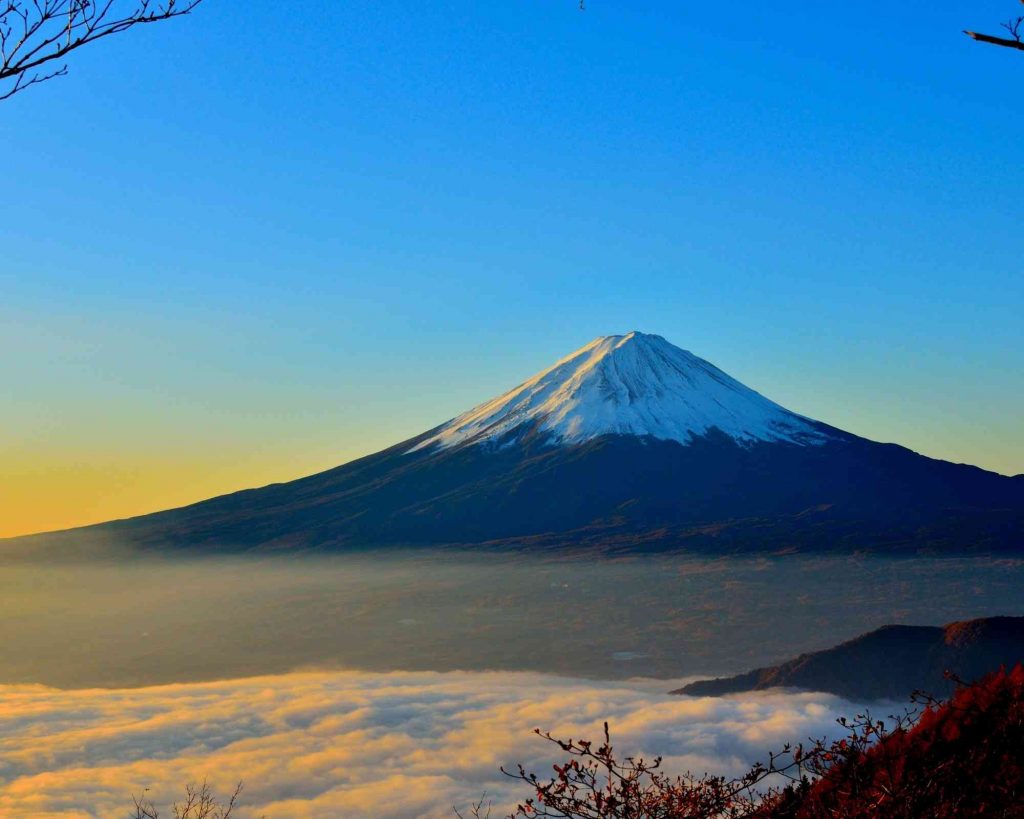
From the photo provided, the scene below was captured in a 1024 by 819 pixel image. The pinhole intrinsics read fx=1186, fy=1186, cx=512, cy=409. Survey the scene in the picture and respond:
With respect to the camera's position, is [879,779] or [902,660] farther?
[902,660]

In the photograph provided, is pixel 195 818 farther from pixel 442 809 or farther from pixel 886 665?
pixel 886 665

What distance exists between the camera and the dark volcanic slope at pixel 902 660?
12925cm

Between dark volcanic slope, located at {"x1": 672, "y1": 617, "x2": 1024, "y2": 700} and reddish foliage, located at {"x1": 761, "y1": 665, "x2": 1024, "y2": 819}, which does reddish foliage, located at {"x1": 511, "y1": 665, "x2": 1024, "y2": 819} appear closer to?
reddish foliage, located at {"x1": 761, "y1": 665, "x2": 1024, "y2": 819}

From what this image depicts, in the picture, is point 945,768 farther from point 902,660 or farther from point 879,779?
point 902,660

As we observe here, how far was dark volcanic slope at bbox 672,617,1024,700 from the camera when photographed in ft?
424

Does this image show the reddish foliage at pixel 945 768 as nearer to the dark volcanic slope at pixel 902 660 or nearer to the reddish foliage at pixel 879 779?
the reddish foliage at pixel 879 779

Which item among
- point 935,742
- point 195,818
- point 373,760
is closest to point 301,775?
point 373,760

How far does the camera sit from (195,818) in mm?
101312

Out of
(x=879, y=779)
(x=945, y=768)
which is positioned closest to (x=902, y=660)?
(x=879, y=779)

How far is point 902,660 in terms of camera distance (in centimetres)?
14262

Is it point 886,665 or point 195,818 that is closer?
point 195,818

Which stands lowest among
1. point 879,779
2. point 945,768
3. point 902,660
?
point 902,660

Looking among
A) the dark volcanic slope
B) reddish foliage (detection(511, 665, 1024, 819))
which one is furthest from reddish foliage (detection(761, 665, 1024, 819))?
the dark volcanic slope

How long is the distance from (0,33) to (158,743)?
159 meters
